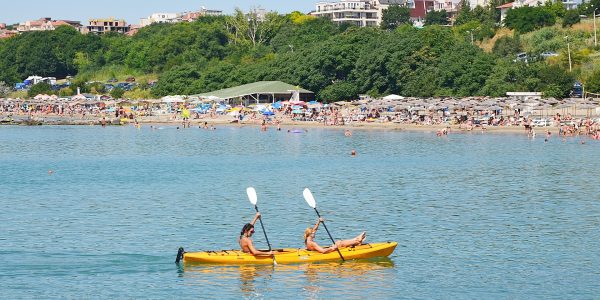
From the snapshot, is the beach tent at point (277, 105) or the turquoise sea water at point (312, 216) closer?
the turquoise sea water at point (312, 216)

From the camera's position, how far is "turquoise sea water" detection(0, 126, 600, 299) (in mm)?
29625

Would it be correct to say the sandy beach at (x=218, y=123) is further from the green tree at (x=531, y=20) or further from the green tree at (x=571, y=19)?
the green tree at (x=571, y=19)

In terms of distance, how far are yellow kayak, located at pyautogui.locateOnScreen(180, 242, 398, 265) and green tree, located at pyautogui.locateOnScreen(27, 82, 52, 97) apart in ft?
387

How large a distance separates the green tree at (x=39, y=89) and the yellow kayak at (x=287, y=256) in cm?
11801

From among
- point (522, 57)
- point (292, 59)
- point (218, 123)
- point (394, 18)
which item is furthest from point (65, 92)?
point (522, 57)

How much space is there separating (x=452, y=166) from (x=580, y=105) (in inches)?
950

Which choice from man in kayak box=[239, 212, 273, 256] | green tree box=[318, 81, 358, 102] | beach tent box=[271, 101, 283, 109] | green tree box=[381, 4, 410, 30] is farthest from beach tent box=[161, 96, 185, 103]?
man in kayak box=[239, 212, 273, 256]

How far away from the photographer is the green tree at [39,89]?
145125 mm

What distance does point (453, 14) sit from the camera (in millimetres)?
190875

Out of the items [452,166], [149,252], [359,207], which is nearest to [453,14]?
[452,166]

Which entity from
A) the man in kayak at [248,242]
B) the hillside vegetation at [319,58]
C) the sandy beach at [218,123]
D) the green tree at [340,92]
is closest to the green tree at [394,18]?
the hillside vegetation at [319,58]

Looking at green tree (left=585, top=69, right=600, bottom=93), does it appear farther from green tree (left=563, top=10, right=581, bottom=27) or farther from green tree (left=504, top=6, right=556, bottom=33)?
green tree (left=504, top=6, right=556, bottom=33)

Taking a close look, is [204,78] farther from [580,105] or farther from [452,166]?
[452,166]

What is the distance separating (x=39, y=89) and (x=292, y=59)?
149 feet
